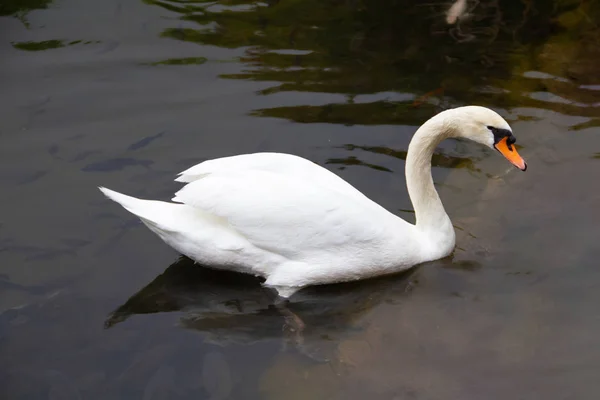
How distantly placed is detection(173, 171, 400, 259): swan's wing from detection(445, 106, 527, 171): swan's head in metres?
1.02

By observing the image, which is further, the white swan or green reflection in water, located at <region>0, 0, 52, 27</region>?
green reflection in water, located at <region>0, 0, 52, 27</region>

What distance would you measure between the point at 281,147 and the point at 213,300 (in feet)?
6.53

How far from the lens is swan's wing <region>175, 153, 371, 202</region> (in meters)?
5.67

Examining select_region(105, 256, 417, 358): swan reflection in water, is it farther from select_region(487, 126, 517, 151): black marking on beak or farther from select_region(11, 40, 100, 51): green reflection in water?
select_region(11, 40, 100, 51): green reflection in water

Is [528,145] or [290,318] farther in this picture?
A: [528,145]

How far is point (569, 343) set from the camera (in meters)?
5.16

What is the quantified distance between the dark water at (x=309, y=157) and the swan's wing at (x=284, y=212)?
440 mm

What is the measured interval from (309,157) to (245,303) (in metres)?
1.89

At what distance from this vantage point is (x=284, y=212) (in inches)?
214

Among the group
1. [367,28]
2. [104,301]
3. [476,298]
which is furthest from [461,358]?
[367,28]

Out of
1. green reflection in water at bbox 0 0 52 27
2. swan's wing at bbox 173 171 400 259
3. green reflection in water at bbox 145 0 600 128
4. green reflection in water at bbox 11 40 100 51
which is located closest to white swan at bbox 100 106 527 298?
swan's wing at bbox 173 171 400 259

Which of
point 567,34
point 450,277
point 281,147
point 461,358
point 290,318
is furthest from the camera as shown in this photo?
point 567,34

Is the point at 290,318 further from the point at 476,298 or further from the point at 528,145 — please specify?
the point at 528,145

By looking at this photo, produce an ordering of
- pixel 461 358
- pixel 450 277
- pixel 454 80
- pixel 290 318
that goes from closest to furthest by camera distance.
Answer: pixel 461 358
pixel 290 318
pixel 450 277
pixel 454 80
